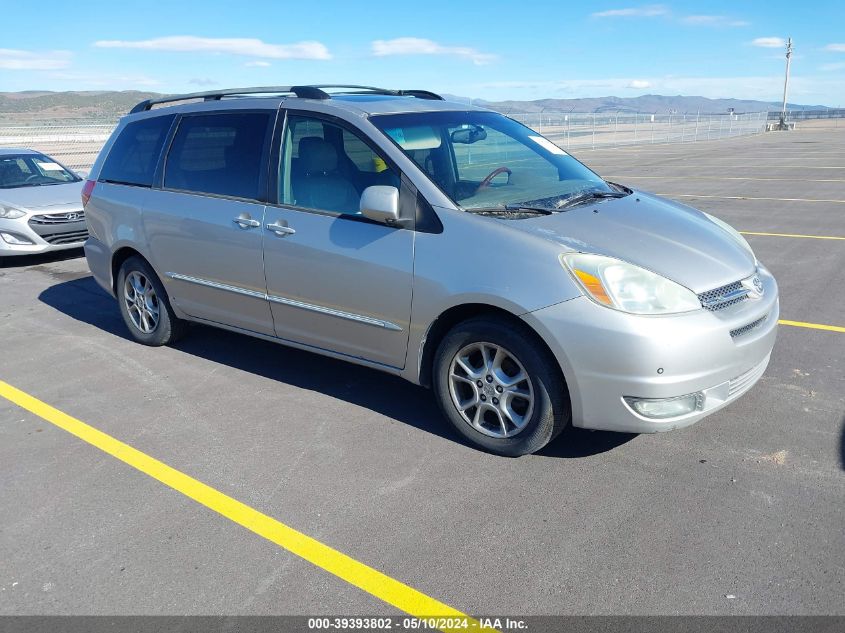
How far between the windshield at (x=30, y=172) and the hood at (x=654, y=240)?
8.58 metres

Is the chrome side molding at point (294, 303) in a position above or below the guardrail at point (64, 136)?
below

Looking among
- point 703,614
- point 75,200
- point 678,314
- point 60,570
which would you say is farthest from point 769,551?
point 75,200

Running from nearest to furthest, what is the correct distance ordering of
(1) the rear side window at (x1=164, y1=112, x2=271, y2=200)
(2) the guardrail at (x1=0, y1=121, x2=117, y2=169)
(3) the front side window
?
(3) the front side window
(1) the rear side window at (x1=164, y1=112, x2=271, y2=200)
(2) the guardrail at (x1=0, y1=121, x2=117, y2=169)

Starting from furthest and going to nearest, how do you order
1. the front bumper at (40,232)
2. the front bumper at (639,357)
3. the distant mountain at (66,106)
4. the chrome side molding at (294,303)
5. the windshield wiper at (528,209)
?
the distant mountain at (66,106)
the front bumper at (40,232)
the chrome side molding at (294,303)
the windshield wiper at (528,209)
the front bumper at (639,357)

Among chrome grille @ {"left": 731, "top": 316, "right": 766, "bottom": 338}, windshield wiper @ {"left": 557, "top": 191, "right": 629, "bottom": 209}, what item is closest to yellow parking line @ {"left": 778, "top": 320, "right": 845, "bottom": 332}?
windshield wiper @ {"left": 557, "top": 191, "right": 629, "bottom": 209}

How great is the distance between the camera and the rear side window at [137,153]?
5.64 meters

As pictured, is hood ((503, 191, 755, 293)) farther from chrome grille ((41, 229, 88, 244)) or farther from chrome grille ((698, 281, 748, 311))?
chrome grille ((41, 229, 88, 244))

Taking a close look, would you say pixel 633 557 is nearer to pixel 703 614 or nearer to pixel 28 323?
pixel 703 614

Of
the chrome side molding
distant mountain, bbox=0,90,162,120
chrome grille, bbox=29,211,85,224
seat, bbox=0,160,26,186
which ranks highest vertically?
distant mountain, bbox=0,90,162,120

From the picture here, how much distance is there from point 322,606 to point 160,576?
2.35ft

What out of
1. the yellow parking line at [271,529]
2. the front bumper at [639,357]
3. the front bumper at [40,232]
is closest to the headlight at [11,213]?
the front bumper at [40,232]

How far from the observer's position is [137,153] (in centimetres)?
583

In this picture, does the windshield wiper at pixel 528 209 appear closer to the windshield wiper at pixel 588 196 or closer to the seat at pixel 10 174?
the windshield wiper at pixel 588 196

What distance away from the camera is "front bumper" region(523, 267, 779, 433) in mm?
3414
